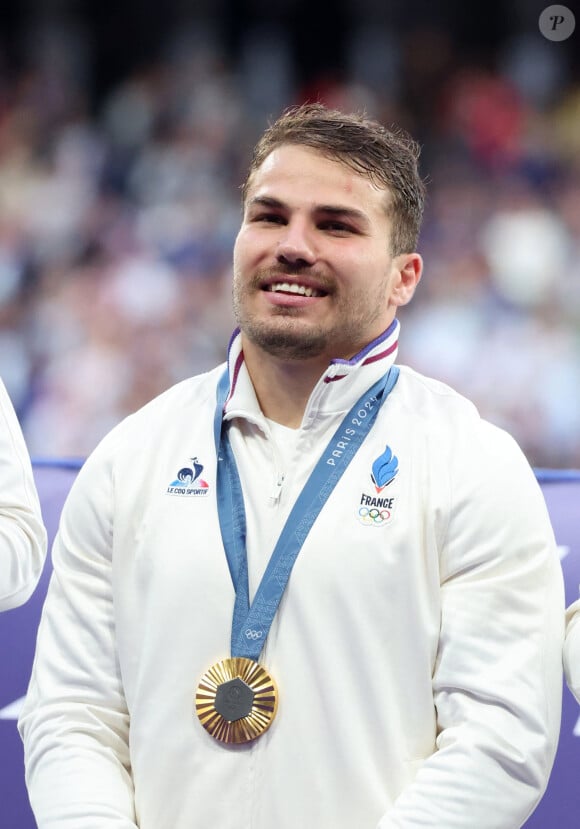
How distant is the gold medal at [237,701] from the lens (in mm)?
1801

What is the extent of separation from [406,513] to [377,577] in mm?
119

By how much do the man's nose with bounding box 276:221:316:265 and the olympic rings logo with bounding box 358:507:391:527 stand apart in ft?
1.44

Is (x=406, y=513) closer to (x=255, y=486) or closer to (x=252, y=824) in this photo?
(x=255, y=486)

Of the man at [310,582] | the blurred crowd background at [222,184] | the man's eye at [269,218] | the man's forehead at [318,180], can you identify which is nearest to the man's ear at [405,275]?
the man at [310,582]

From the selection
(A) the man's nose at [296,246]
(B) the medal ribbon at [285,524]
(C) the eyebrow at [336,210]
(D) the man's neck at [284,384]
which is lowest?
(B) the medal ribbon at [285,524]

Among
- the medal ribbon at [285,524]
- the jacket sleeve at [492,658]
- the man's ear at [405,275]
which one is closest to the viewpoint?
the jacket sleeve at [492,658]

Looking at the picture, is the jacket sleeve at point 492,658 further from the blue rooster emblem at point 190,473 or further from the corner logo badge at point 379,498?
the blue rooster emblem at point 190,473

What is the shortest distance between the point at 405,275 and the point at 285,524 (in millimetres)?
543

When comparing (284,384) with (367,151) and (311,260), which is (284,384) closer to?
(311,260)

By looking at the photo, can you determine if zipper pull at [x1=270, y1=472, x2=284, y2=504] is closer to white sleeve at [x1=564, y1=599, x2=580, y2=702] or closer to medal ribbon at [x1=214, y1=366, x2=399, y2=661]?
medal ribbon at [x1=214, y1=366, x2=399, y2=661]

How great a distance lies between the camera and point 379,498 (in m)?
1.90

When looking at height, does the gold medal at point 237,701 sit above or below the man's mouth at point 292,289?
below

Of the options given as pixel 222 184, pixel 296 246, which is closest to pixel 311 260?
pixel 296 246

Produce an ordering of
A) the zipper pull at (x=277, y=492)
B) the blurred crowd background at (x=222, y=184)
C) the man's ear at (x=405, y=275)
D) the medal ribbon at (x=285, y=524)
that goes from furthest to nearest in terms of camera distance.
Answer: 1. the blurred crowd background at (x=222, y=184)
2. the man's ear at (x=405, y=275)
3. the zipper pull at (x=277, y=492)
4. the medal ribbon at (x=285, y=524)
